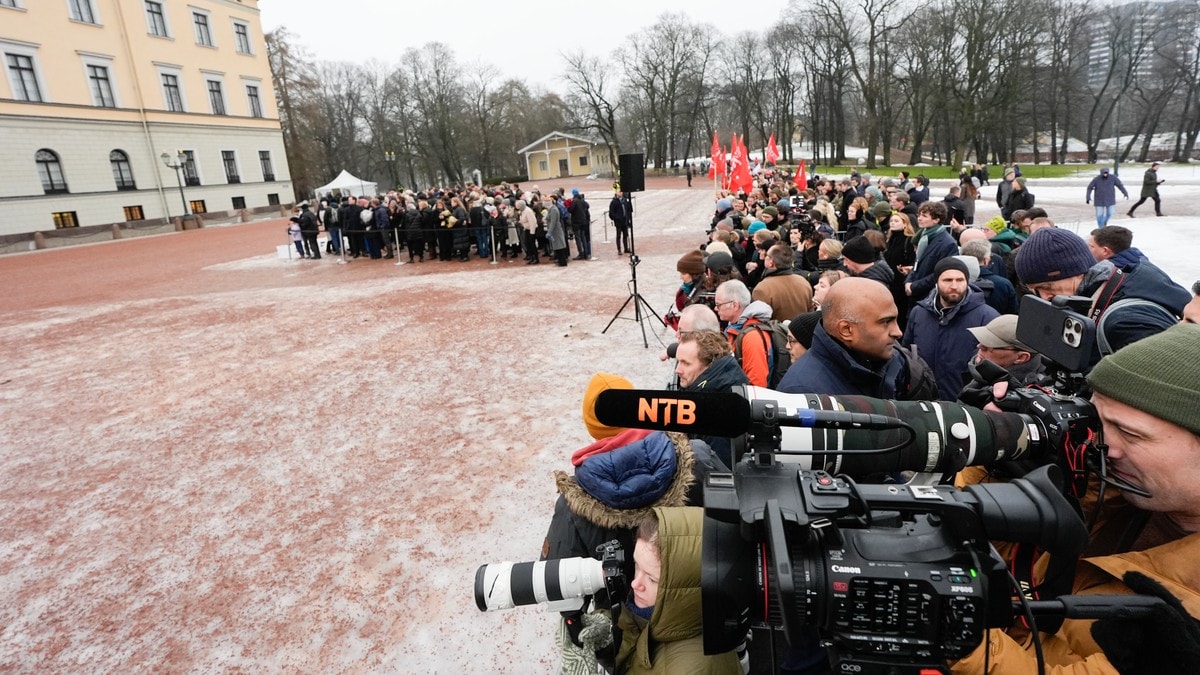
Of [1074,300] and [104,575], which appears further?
[104,575]

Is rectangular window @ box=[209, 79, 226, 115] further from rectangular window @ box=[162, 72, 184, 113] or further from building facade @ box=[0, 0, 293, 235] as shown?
rectangular window @ box=[162, 72, 184, 113]

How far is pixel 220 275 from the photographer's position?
16656 mm

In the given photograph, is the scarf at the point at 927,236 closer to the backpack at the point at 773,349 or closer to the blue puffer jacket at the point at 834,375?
the backpack at the point at 773,349

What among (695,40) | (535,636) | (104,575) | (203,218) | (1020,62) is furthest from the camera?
(695,40)

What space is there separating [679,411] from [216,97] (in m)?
44.6

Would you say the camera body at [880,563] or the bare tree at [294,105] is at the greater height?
the bare tree at [294,105]

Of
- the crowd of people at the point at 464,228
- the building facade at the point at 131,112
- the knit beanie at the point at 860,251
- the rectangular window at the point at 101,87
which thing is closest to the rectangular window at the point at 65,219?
the building facade at the point at 131,112

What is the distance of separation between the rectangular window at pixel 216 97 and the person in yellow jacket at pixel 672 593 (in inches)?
1720

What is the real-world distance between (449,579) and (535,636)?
0.81m

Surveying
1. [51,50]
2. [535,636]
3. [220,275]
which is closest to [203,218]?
[51,50]

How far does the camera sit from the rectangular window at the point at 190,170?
3356cm

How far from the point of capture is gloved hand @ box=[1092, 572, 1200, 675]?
1058 millimetres

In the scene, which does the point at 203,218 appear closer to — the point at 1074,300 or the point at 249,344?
the point at 249,344

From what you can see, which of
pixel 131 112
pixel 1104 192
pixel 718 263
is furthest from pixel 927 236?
pixel 131 112
